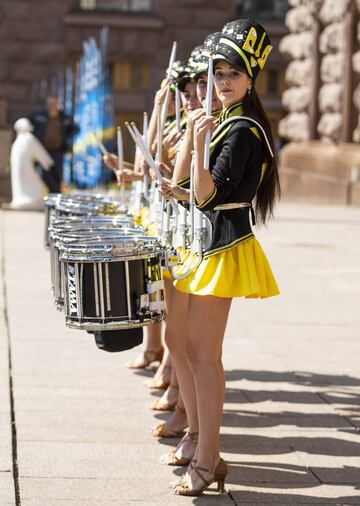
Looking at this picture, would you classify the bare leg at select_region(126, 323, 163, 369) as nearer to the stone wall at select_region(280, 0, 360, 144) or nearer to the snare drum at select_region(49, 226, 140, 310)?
the snare drum at select_region(49, 226, 140, 310)

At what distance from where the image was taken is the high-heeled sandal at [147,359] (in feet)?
26.2

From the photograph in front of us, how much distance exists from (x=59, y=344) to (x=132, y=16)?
24010mm

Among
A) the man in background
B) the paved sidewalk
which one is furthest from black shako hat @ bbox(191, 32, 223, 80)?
the man in background

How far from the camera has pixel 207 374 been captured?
5.36m

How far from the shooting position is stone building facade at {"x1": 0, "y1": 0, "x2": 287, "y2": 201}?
3025cm

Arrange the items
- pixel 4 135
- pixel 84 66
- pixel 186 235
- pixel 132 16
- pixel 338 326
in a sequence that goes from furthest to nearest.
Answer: pixel 132 16 → pixel 84 66 → pixel 4 135 → pixel 338 326 → pixel 186 235

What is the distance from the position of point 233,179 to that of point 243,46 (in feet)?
1.81

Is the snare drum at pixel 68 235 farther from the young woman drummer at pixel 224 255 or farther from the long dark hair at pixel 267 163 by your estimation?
the long dark hair at pixel 267 163

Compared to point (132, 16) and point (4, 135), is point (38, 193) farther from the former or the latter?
point (132, 16)

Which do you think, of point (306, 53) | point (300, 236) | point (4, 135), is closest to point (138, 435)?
point (300, 236)

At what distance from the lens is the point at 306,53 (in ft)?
74.2

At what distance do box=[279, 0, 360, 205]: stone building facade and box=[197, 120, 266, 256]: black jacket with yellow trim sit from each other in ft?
47.0

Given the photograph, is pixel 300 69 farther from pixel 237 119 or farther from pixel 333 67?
pixel 237 119

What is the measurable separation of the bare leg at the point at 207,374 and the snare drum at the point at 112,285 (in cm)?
19
